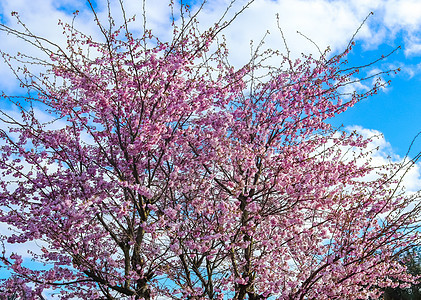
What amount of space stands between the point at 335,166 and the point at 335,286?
123 inches

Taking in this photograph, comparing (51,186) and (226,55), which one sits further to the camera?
(226,55)

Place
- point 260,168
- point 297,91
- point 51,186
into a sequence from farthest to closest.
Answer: point 297,91, point 260,168, point 51,186

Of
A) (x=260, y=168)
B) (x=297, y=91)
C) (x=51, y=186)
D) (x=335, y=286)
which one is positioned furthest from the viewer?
(x=297, y=91)

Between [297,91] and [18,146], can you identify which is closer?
[18,146]

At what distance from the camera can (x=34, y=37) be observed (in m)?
7.48

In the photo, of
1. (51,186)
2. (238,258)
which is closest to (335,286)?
(238,258)

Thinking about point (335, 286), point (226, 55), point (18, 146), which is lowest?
point (335, 286)

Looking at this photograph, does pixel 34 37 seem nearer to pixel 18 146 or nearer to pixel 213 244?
pixel 18 146

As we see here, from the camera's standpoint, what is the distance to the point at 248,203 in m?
8.30

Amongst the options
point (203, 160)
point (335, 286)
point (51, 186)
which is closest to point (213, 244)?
point (203, 160)

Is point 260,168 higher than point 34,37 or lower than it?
lower

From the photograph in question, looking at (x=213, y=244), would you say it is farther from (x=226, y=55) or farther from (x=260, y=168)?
(x=226, y=55)

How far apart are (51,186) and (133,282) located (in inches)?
112

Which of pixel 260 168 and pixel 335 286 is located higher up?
pixel 260 168
